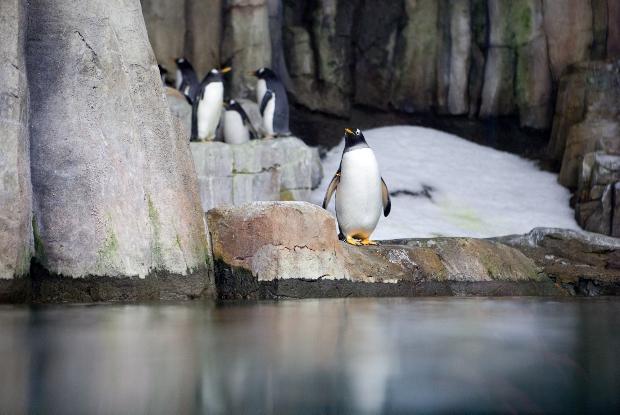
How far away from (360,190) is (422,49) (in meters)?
→ 7.82

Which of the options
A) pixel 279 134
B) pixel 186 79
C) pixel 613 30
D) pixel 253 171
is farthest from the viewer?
pixel 613 30

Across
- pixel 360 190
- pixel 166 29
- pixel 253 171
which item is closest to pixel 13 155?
pixel 360 190

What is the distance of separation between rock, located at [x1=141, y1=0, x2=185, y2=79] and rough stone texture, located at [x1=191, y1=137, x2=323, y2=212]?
3289mm

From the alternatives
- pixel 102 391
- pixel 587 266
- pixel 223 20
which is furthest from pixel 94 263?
pixel 223 20

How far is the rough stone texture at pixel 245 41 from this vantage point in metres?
14.3

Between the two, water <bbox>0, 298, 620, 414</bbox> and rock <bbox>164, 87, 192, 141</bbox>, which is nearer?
water <bbox>0, 298, 620, 414</bbox>

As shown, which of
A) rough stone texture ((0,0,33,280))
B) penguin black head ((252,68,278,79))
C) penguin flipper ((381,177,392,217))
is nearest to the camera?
rough stone texture ((0,0,33,280))

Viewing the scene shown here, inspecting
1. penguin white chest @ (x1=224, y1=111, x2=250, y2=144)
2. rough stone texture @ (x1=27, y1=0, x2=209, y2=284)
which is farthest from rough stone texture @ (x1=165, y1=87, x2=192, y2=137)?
rough stone texture @ (x1=27, y1=0, x2=209, y2=284)

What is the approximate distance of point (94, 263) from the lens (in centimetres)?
572

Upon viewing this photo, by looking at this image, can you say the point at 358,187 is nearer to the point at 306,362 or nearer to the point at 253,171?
the point at 253,171

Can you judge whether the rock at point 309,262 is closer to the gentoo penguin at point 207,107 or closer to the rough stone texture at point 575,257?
the rough stone texture at point 575,257

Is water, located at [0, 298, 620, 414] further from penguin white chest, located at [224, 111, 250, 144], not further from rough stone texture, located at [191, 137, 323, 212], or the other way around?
penguin white chest, located at [224, 111, 250, 144]

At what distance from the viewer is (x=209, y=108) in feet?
41.6

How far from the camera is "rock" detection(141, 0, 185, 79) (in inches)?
567
